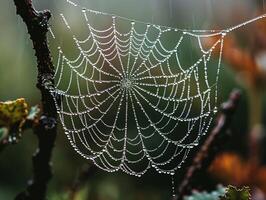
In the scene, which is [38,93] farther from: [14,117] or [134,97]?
[14,117]

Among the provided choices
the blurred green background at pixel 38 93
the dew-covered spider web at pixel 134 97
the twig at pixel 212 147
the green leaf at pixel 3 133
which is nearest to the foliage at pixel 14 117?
the green leaf at pixel 3 133

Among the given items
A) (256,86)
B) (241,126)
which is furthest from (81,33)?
(256,86)

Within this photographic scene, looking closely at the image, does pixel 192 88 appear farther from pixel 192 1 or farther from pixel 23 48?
pixel 192 1

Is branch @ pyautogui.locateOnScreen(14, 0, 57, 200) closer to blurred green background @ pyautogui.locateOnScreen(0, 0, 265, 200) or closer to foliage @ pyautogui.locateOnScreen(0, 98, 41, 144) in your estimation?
foliage @ pyautogui.locateOnScreen(0, 98, 41, 144)

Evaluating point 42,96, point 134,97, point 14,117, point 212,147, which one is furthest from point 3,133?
point 134,97

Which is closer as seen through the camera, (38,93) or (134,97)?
(134,97)
